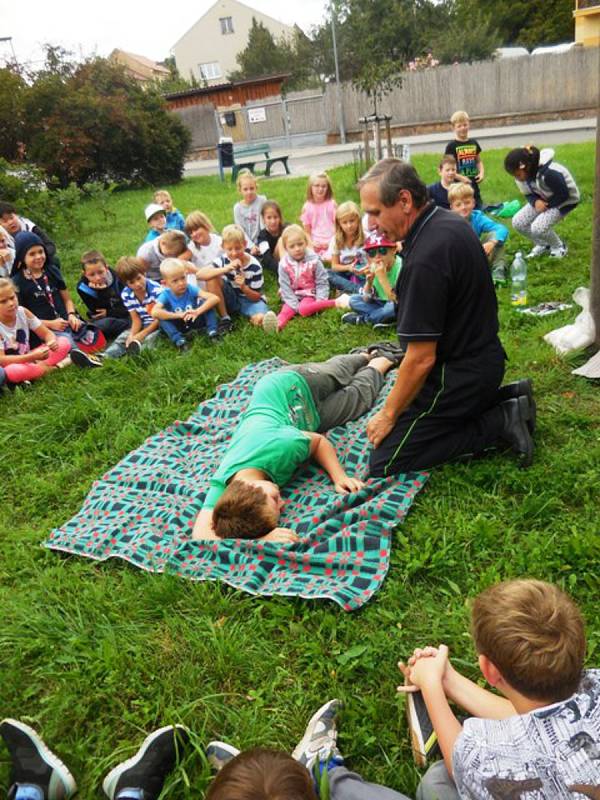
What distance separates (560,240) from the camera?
7.01 metres

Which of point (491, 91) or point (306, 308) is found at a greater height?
point (491, 91)

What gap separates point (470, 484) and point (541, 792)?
2049 millimetres

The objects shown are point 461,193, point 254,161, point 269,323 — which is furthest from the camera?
point 254,161

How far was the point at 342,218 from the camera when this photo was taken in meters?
6.90

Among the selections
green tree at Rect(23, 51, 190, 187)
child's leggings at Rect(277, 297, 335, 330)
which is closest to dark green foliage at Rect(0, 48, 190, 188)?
green tree at Rect(23, 51, 190, 187)

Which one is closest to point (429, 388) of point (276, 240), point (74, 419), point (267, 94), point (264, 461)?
point (264, 461)

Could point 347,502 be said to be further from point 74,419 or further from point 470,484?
point 74,419

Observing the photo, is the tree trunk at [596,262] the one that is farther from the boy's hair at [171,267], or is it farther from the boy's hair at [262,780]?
the boy's hair at [262,780]

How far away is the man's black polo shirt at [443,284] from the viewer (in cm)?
316

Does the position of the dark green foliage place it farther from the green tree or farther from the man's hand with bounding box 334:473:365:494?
the man's hand with bounding box 334:473:365:494

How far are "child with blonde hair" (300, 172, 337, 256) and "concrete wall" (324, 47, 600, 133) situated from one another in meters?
20.9

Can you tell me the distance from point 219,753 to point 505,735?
1133mm

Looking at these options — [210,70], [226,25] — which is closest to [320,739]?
[210,70]

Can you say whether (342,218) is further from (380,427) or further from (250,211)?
(380,427)
